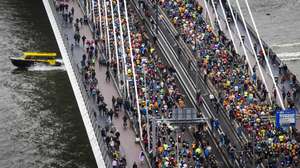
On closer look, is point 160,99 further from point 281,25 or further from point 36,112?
point 281,25

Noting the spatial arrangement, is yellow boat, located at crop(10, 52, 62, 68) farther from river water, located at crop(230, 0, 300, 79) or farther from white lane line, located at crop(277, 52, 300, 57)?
river water, located at crop(230, 0, 300, 79)

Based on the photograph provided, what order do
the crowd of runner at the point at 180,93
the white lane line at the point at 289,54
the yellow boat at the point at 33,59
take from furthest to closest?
the white lane line at the point at 289,54 → the yellow boat at the point at 33,59 → the crowd of runner at the point at 180,93

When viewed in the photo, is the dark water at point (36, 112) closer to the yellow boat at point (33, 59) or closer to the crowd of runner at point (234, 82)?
the yellow boat at point (33, 59)

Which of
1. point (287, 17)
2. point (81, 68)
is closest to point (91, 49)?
point (81, 68)

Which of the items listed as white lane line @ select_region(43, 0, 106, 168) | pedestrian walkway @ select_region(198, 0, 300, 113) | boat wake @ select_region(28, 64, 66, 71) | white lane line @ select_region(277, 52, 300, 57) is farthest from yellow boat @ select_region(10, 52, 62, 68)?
white lane line @ select_region(277, 52, 300, 57)

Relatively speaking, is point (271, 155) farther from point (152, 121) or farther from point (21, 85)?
point (21, 85)

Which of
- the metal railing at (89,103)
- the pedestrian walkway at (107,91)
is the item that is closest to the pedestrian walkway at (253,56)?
the pedestrian walkway at (107,91)
